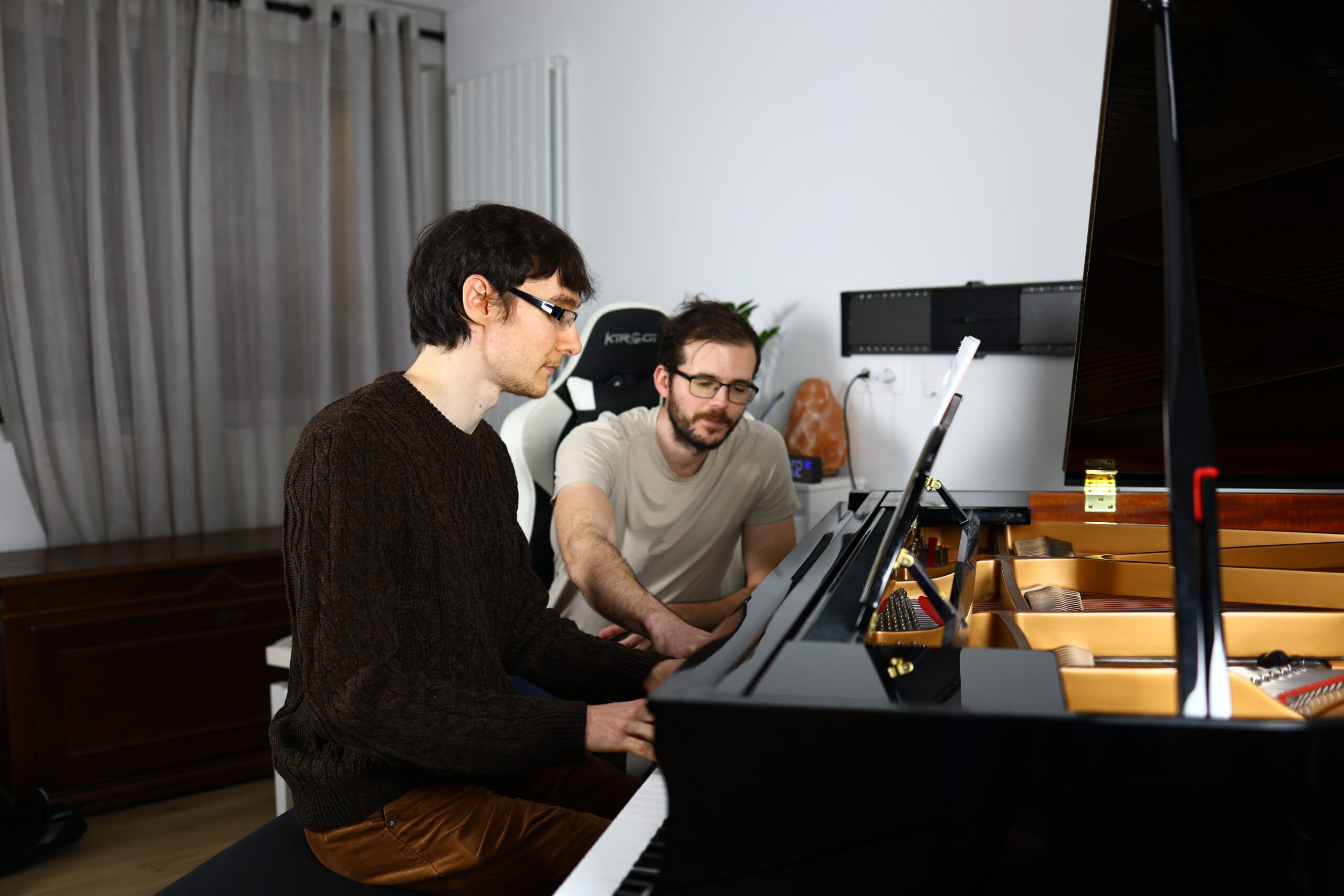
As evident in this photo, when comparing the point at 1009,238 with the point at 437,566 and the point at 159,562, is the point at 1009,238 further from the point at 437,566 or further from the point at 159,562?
the point at 159,562

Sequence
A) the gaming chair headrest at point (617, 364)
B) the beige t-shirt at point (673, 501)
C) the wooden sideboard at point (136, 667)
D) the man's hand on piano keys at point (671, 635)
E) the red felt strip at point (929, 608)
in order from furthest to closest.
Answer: the wooden sideboard at point (136, 667)
the gaming chair headrest at point (617, 364)
the beige t-shirt at point (673, 501)
the man's hand on piano keys at point (671, 635)
the red felt strip at point (929, 608)

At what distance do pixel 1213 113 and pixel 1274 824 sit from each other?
3.21 feet

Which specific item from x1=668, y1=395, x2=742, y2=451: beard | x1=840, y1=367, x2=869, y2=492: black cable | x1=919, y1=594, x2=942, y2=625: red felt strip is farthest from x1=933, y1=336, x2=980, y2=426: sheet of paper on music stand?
x1=840, y1=367, x2=869, y2=492: black cable

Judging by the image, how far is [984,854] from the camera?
32.8 inches

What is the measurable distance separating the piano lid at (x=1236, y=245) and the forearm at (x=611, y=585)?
2.88 feet

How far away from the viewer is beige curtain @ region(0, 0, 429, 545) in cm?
329

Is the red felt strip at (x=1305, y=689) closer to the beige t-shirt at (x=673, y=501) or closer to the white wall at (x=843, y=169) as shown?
the beige t-shirt at (x=673, y=501)

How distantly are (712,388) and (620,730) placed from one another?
1.06 m

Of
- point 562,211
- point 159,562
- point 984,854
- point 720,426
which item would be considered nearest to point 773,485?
point 720,426

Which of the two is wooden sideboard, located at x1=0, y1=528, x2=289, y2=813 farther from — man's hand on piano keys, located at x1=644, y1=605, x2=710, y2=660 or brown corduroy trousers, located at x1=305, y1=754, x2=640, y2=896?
brown corduroy trousers, located at x1=305, y1=754, x2=640, y2=896

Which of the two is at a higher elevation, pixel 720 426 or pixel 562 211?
pixel 562 211

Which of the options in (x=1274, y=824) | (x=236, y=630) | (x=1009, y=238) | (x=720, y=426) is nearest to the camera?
(x=1274, y=824)

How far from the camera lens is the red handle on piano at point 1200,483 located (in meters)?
0.89

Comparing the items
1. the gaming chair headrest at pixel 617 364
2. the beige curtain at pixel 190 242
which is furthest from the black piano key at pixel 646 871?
the beige curtain at pixel 190 242
